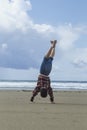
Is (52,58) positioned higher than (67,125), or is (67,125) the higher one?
(52,58)

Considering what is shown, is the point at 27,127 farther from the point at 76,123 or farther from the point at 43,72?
the point at 43,72

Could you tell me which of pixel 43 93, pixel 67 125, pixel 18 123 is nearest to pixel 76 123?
pixel 67 125

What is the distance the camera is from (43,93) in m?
16.1

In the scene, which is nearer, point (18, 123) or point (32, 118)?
point (18, 123)

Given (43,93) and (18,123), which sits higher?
(43,93)

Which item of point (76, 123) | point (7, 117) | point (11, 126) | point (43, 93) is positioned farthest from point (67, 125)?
point (43, 93)

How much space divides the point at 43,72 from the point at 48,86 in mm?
487

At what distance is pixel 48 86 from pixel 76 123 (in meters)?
6.69

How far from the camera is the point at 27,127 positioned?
29.0 ft

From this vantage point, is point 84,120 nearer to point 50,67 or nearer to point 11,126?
point 11,126

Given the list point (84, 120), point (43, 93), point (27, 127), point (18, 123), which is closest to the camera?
point (27, 127)

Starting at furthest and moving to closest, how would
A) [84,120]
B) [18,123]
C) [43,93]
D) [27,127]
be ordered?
[43,93], [84,120], [18,123], [27,127]

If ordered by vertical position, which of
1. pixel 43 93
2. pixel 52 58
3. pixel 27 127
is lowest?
pixel 27 127

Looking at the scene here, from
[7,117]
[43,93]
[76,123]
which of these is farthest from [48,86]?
[76,123]
